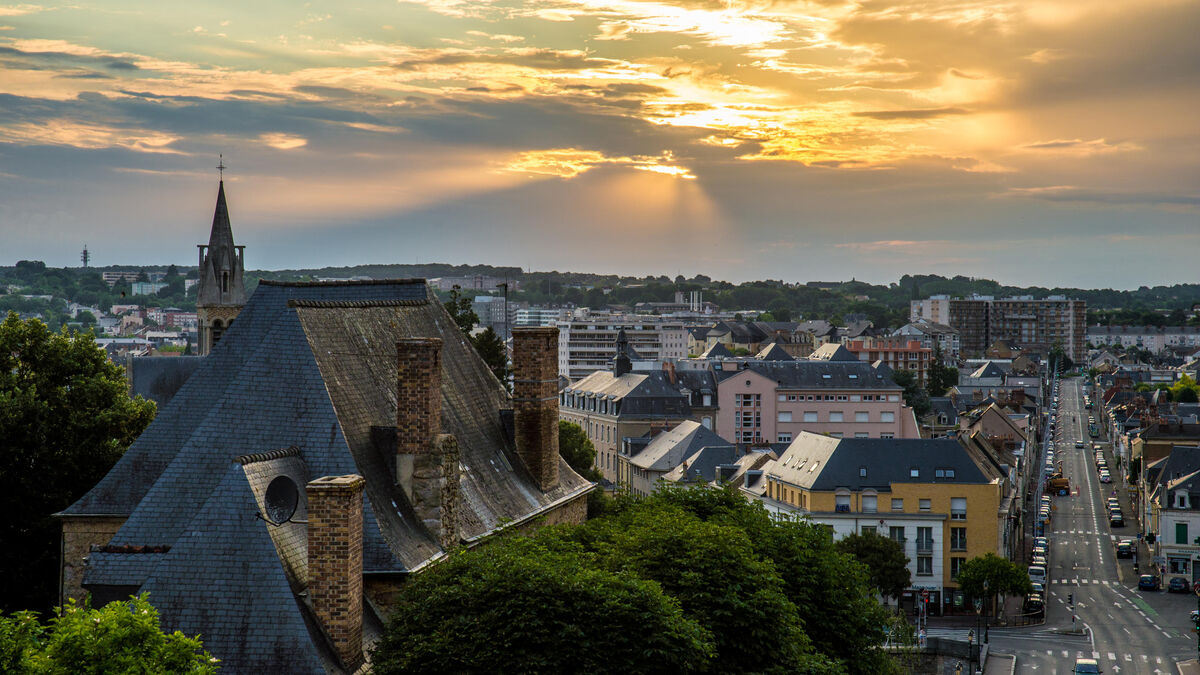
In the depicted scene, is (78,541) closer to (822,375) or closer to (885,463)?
(885,463)

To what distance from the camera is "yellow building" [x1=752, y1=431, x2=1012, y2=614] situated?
74875mm

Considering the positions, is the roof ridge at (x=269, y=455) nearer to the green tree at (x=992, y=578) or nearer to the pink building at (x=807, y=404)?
the green tree at (x=992, y=578)

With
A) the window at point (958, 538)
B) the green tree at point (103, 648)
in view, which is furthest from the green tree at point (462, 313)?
the green tree at point (103, 648)

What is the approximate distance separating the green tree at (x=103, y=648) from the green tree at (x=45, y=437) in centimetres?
1900

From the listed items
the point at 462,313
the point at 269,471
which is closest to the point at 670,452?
the point at 462,313

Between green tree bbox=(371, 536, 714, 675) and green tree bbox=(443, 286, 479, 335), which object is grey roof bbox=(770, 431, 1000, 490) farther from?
green tree bbox=(371, 536, 714, 675)

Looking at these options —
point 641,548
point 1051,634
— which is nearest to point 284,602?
point 641,548

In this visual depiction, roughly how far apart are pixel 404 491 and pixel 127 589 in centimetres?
606

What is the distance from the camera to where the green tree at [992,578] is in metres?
69.6

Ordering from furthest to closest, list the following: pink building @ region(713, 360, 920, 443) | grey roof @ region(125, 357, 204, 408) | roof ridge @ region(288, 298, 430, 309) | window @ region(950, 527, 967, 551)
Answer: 1. pink building @ region(713, 360, 920, 443)
2. window @ region(950, 527, 967, 551)
3. grey roof @ region(125, 357, 204, 408)
4. roof ridge @ region(288, 298, 430, 309)

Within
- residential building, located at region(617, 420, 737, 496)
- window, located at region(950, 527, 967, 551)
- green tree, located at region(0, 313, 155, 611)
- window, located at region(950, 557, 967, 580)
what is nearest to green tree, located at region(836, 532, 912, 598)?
window, located at region(950, 557, 967, 580)

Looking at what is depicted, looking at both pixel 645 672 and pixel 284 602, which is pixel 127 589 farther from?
pixel 645 672

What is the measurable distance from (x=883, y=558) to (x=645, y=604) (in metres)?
50.9

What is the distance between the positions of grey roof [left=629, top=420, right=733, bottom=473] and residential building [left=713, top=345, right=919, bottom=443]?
26.6 meters
